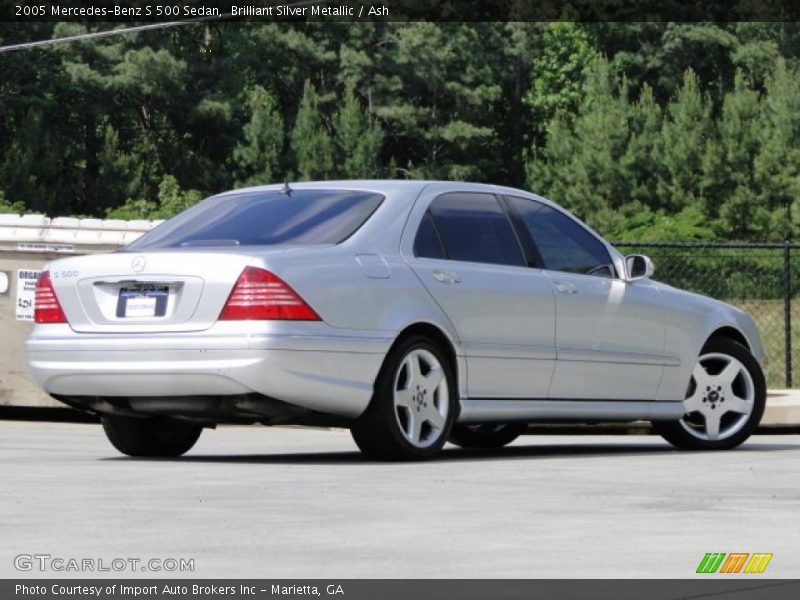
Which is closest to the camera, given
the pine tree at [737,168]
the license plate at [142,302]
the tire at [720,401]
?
the license plate at [142,302]

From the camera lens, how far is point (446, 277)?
11.3 m

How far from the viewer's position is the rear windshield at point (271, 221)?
11102mm

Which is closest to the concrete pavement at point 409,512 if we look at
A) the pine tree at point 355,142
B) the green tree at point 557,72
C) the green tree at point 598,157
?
the green tree at point 598,157

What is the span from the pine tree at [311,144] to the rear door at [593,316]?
62875mm

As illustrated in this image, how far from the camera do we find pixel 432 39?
264 ft

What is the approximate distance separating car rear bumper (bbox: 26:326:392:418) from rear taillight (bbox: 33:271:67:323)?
22 cm

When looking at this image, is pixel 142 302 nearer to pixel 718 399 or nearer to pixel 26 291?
pixel 718 399

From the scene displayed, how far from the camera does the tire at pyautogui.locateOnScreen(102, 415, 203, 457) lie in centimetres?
1181

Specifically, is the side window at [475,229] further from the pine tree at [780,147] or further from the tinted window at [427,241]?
the pine tree at [780,147]

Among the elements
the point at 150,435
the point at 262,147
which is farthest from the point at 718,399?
the point at 262,147

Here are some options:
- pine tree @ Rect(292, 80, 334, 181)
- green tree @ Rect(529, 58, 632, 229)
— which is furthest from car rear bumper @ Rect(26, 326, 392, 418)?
pine tree @ Rect(292, 80, 334, 181)

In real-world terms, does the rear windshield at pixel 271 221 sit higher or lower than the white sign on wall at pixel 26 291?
higher

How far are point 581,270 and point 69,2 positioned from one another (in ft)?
223
